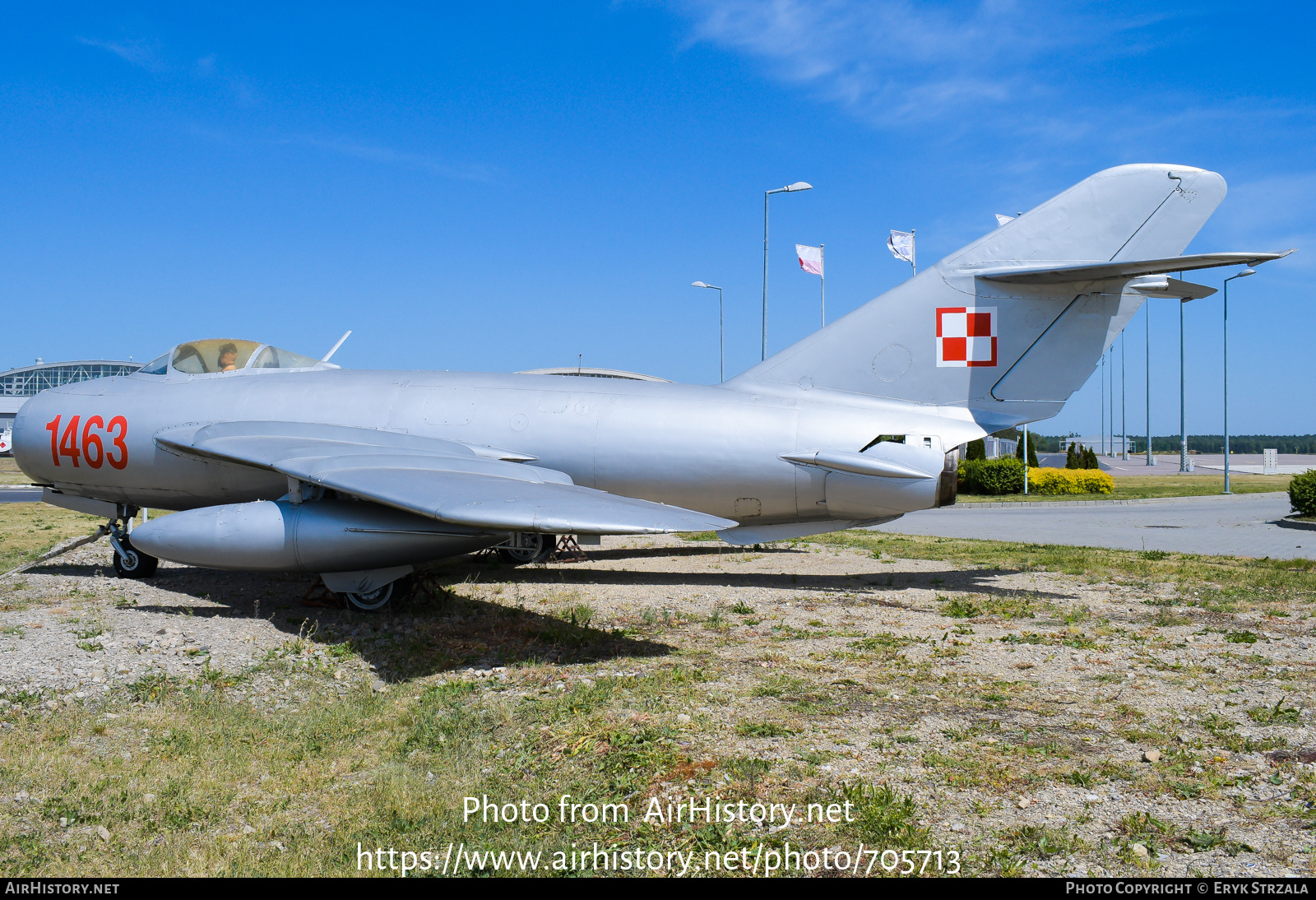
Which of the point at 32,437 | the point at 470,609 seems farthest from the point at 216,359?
the point at 470,609

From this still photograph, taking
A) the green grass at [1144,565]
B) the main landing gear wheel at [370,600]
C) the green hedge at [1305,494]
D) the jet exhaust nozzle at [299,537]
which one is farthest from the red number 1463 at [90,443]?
the green hedge at [1305,494]

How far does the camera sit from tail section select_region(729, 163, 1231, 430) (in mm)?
9406

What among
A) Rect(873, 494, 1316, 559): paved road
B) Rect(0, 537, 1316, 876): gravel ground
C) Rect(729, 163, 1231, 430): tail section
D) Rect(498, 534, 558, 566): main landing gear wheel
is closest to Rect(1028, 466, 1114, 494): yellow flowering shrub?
Rect(873, 494, 1316, 559): paved road

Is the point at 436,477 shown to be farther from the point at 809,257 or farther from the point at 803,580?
the point at 809,257

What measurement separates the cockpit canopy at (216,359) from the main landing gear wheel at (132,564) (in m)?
2.23

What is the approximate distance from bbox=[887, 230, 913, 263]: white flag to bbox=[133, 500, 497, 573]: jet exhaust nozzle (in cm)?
2567

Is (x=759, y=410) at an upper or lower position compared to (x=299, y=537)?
upper

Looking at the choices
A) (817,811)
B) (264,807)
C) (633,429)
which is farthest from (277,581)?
(817,811)

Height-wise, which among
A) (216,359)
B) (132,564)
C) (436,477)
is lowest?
(132,564)

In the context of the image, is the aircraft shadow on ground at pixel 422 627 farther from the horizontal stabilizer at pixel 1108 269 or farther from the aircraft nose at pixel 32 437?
the horizontal stabilizer at pixel 1108 269

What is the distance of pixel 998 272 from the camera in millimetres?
9766

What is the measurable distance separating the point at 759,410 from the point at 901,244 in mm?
22791

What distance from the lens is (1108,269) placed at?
9094mm
